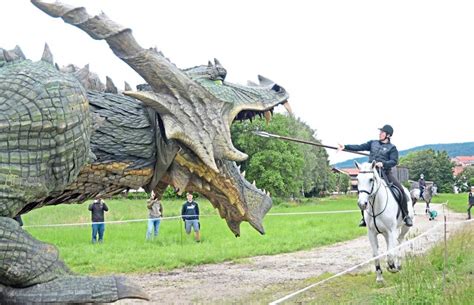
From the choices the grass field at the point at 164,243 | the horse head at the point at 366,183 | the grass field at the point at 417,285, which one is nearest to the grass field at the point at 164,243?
the grass field at the point at 164,243

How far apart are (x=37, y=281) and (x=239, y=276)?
563cm

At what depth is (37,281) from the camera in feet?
9.00

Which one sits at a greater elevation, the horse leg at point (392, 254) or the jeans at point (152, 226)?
the jeans at point (152, 226)

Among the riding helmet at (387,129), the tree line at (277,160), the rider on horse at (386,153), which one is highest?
the tree line at (277,160)

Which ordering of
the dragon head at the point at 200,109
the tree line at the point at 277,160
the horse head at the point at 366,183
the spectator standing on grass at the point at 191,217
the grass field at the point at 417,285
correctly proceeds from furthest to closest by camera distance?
1. the tree line at the point at 277,160
2. the spectator standing on grass at the point at 191,217
3. the horse head at the point at 366,183
4. the grass field at the point at 417,285
5. the dragon head at the point at 200,109

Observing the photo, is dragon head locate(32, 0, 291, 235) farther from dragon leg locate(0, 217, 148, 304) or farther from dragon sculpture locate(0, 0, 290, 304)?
dragon leg locate(0, 217, 148, 304)

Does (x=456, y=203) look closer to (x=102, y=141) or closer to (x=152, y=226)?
(x=152, y=226)

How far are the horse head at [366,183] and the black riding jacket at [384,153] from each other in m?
0.47

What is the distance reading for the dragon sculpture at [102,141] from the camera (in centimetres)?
273

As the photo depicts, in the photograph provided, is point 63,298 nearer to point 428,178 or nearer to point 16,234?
point 16,234

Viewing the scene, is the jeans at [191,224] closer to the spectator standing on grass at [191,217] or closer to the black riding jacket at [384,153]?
the spectator standing on grass at [191,217]

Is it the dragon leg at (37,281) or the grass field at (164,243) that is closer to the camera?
the dragon leg at (37,281)

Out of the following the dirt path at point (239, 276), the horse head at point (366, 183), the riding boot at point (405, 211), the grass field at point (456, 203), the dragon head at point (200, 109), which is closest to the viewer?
the dragon head at point (200, 109)

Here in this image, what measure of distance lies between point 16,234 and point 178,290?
453 centimetres
